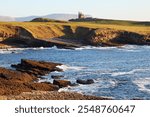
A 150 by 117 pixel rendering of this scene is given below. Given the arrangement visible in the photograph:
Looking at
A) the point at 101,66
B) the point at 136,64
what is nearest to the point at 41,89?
the point at 101,66

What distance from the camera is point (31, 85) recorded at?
47.2m

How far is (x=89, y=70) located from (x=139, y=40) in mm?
68103

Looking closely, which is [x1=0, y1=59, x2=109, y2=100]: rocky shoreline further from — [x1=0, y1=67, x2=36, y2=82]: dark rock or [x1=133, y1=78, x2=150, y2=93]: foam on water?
[x1=133, y1=78, x2=150, y2=93]: foam on water

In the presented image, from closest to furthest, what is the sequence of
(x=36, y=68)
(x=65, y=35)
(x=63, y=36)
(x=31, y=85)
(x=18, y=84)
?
(x=18, y=84), (x=31, y=85), (x=36, y=68), (x=63, y=36), (x=65, y=35)

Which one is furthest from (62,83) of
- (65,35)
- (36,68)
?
(65,35)

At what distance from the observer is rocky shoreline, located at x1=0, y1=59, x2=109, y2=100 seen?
40094 millimetres

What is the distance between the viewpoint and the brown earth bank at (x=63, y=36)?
118 m

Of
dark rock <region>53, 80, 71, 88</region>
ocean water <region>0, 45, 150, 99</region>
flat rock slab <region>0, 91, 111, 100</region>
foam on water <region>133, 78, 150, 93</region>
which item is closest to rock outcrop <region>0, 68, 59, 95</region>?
dark rock <region>53, 80, 71, 88</region>

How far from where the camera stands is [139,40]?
434 ft

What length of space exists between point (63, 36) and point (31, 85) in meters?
82.4

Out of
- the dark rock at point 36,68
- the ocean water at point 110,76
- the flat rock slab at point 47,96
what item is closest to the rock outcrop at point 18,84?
Result: the ocean water at point 110,76

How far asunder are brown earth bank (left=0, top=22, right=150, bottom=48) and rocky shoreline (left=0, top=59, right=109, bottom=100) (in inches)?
2033

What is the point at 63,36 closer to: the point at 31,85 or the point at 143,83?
the point at 143,83

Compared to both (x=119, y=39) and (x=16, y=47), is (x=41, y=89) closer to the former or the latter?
(x=16, y=47)
